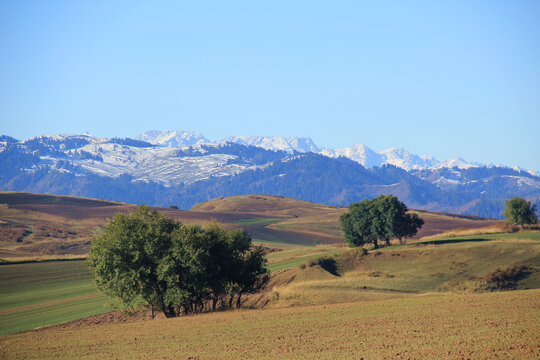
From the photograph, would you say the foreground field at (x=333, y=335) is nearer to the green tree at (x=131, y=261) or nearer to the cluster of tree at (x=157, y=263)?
the cluster of tree at (x=157, y=263)

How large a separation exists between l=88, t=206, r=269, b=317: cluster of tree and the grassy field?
3.71 m

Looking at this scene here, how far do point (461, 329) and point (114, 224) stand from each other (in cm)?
3300

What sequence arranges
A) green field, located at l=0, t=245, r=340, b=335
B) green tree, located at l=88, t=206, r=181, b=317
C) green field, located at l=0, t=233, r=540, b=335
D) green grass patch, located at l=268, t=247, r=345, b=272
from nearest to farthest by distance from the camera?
green tree, located at l=88, t=206, r=181, b=317, green field, located at l=0, t=245, r=340, b=335, green field, located at l=0, t=233, r=540, b=335, green grass patch, located at l=268, t=247, r=345, b=272

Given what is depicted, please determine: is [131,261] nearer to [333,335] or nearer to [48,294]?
[333,335]

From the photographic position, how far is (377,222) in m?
94.8

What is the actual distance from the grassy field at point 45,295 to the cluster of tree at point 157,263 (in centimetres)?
371

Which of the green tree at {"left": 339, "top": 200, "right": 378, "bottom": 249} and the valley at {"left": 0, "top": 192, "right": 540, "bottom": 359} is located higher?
the green tree at {"left": 339, "top": 200, "right": 378, "bottom": 249}

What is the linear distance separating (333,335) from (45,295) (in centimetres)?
5027

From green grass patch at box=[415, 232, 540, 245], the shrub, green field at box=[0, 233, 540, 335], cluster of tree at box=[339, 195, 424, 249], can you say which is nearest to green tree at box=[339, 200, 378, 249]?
cluster of tree at box=[339, 195, 424, 249]

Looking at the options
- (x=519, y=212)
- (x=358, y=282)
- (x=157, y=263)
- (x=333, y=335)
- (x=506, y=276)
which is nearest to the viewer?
(x=333, y=335)

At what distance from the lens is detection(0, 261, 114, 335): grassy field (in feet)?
183

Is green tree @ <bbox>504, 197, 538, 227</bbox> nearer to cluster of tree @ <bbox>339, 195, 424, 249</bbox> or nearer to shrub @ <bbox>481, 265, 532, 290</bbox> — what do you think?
cluster of tree @ <bbox>339, 195, 424, 249</bbox>

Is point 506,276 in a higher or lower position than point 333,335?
higher

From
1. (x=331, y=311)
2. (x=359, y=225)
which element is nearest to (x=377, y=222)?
(x=359, y=225)
